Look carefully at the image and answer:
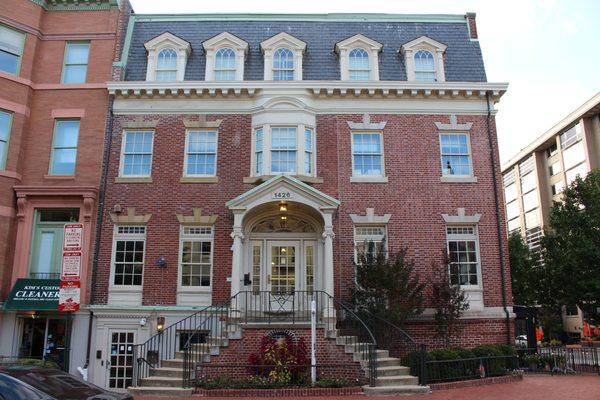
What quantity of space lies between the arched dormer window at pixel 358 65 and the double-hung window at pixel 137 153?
743cm

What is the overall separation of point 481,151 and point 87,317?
14.1 metres

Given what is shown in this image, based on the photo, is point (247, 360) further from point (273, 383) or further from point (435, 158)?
point (435, 158)

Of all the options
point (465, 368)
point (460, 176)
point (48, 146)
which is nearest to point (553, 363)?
point (465, 368)

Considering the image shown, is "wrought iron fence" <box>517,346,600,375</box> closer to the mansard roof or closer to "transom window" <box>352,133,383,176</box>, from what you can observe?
"transom window" <box>352,133,383,176</box>

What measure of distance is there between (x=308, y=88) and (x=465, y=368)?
10.0m

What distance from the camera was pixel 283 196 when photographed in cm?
1565

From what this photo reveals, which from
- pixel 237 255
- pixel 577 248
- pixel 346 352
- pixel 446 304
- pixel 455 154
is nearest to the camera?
pixel 346 352

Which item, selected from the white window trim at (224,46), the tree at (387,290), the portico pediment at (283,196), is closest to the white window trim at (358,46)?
the white window trim at (224,46)

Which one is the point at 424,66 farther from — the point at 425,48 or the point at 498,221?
the point at 498,221

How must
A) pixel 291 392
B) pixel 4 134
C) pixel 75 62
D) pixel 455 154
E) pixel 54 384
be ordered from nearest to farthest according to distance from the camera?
pixel 54 384
pixel 291 392
pixel 4 134
pixel 455 154
pixel 75 62

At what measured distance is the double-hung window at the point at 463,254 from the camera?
1669cm

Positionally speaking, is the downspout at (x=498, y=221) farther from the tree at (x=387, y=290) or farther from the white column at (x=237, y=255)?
the white column at (x=237, y=255)

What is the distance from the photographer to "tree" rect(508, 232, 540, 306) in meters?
29.0

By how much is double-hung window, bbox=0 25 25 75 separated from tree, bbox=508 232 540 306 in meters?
27.1
